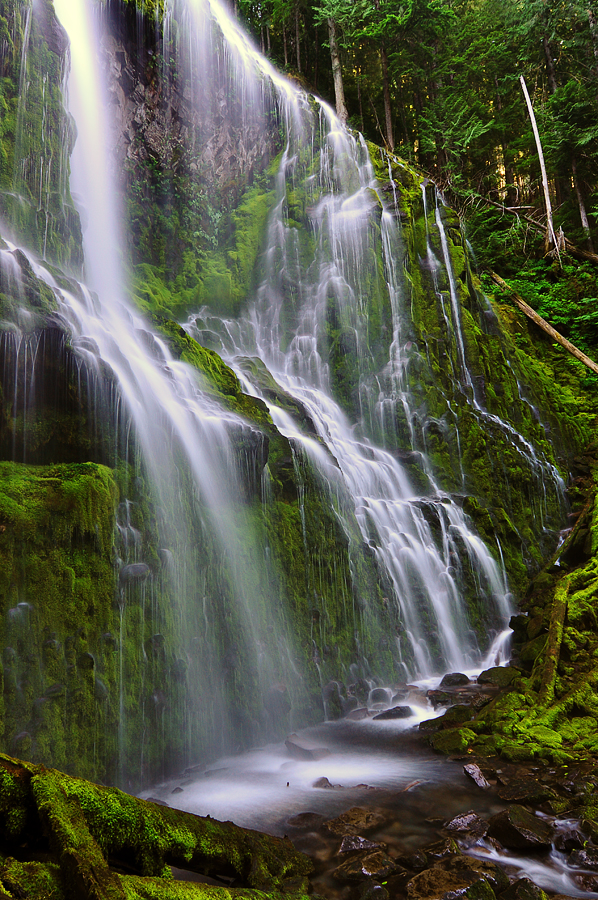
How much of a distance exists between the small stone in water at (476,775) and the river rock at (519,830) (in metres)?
0.86

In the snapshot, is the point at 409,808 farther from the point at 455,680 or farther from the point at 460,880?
the point at 455,680

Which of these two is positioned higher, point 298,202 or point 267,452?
point 298,202

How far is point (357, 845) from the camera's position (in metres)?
4.02

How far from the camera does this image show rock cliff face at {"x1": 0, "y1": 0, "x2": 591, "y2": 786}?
5.42 metres

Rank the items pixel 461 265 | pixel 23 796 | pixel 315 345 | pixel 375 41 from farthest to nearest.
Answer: pixel 375 41, pixel 461 265, pixel 315 345, pixel 23 796

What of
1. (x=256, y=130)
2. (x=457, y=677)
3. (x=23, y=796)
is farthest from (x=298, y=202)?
(x=23, y=796)

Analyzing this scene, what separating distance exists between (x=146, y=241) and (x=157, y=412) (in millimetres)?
8829

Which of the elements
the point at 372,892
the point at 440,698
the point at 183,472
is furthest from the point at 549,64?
the point at 372,892

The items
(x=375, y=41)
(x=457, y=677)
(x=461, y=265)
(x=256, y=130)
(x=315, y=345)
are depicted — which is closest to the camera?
(x=457, y=677)

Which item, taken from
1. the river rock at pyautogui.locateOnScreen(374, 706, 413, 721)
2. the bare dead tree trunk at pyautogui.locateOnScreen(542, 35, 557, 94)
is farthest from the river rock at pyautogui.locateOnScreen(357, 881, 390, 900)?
the bare dead tree trunk at pyautogui.locateOnScreen(542, 35, 557, 94)

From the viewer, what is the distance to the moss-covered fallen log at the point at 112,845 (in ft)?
6.70

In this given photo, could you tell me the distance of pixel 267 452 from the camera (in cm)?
831

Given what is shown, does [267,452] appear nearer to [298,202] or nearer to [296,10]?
[298,202]

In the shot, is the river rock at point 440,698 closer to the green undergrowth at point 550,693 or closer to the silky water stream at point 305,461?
the silky water stream at point 305,461
